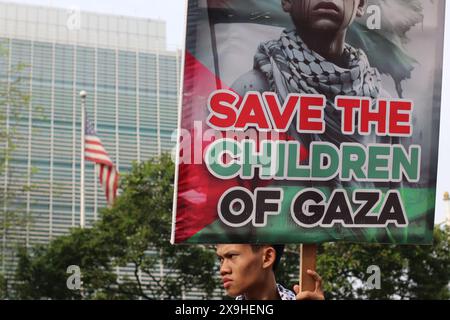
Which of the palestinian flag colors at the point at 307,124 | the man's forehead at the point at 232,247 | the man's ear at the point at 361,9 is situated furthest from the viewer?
the man's forehead at the point at 232,247

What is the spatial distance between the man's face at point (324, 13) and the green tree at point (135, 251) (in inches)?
1123

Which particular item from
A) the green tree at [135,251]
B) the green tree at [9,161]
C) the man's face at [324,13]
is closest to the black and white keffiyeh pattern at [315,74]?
the man's face at [324,13]

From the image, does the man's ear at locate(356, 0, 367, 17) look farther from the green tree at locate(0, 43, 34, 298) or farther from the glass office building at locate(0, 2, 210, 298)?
the glass office building at locate(0, 2, 210, 298)

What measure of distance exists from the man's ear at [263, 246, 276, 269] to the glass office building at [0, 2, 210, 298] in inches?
2394

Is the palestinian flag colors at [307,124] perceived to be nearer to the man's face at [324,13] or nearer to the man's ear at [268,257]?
the man's face at [324,13]

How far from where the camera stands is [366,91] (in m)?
8.83

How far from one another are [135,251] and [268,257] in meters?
28.9

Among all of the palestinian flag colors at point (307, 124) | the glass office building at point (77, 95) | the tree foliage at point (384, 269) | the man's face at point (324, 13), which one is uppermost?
the glass office building at point (77, 95)

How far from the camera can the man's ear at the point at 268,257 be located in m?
9.21

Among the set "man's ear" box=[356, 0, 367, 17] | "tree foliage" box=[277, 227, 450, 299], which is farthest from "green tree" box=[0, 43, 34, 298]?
"man's ear" box=[356, 0, 367, 17]

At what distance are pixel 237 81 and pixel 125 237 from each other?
30172 millimetres

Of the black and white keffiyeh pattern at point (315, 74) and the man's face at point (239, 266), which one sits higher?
the black and white keffiyeh pattern at point (315, 74)

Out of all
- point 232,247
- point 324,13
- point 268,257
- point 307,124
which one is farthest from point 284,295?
point 324,13
